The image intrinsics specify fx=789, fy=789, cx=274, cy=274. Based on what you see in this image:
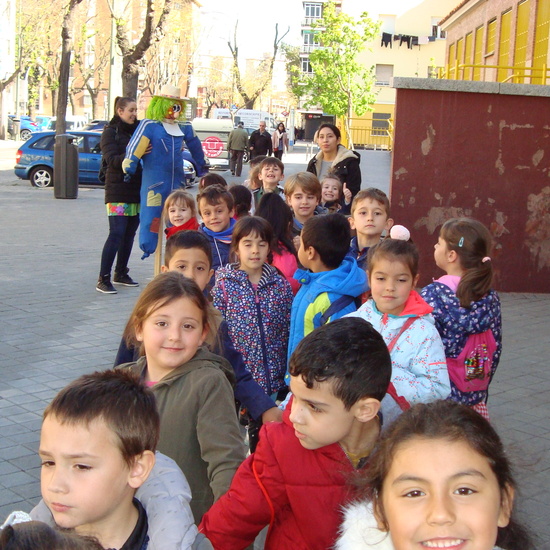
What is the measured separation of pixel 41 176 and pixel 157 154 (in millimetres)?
15024

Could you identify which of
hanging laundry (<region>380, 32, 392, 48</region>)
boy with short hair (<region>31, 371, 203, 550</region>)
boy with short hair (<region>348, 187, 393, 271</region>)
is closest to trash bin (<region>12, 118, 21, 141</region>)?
hanging laundry (<region>380, 32, 392, 48</region>)

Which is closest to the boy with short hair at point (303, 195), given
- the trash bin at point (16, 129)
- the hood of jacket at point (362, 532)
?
the hood of jacket at point (362, 532)

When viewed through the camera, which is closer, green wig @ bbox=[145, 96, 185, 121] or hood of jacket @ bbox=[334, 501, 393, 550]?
hood of jacket @ bbox=[334, 501, 393, 550]

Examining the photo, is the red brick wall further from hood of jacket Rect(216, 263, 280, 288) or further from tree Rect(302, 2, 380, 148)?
tree Rect(302, 2, 380, 148)

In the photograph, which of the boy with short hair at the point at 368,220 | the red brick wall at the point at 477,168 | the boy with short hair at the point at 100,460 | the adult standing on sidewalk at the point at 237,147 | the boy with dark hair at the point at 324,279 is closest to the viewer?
the boy with short hair at the point at 100,460

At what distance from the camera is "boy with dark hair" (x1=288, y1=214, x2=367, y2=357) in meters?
4.19

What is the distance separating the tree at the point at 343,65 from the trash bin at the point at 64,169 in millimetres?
31814

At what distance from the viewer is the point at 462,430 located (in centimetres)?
182

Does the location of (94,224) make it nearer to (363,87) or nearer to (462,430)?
(462,430)

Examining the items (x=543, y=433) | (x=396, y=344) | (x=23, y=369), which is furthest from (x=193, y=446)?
(x=23, y=369)

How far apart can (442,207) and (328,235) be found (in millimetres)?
6230

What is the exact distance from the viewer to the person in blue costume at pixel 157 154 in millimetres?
8297

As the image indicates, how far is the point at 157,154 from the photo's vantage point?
8.38 metres

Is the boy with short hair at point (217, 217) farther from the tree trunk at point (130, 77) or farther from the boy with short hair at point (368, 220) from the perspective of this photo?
the tree trunk at point (130, 77)
